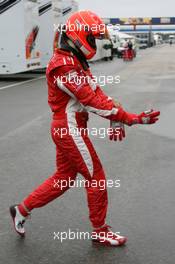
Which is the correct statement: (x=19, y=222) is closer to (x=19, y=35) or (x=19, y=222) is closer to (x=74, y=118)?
(x=74, y=118)

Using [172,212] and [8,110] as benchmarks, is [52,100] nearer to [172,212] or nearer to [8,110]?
[172,212]

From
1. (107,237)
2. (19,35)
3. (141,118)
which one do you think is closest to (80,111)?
(141,118)

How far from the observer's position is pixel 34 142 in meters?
8.95

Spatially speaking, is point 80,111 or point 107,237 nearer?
point 80,111

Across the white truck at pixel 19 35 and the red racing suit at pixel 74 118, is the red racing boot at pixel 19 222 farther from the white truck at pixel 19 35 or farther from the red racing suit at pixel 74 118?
the white truck at pixel 19 35

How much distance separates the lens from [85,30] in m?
3.98

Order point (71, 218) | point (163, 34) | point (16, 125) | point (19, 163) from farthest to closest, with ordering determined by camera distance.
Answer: point (163, 34) → point (16, 125) → point (19, 163) → point (71, 218)

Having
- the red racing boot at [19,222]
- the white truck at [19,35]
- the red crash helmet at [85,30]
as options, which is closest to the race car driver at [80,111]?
the red crash helmet at [85,30]

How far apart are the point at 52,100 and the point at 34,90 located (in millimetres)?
14399

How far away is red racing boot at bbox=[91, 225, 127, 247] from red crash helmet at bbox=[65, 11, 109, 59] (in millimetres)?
1483

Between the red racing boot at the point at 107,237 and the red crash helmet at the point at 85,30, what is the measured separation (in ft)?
4.87

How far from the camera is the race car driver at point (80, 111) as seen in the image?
396cm

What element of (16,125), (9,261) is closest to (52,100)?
(9,261)

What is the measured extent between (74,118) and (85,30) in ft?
2.27
